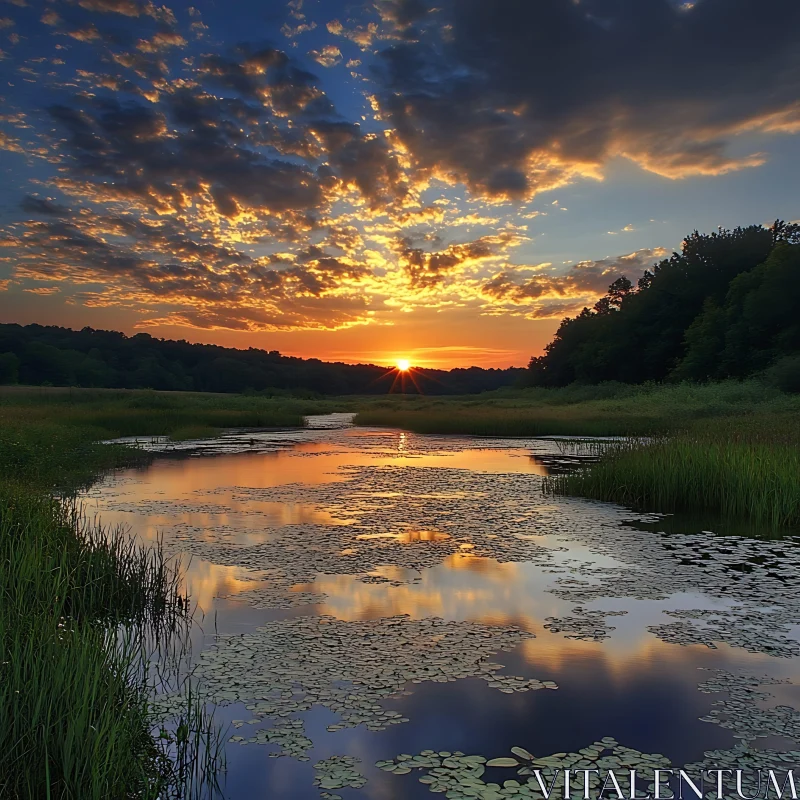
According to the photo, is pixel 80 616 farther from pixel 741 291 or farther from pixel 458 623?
pixel 741 291

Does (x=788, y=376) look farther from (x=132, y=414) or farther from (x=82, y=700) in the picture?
(x=82, y=700)

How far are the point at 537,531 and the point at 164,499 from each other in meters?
7.97

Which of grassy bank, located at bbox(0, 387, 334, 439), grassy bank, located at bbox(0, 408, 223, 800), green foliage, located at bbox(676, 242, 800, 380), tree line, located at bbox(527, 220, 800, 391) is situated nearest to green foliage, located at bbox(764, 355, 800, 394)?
tree line, located at bbox(527, 220, 800, 391)

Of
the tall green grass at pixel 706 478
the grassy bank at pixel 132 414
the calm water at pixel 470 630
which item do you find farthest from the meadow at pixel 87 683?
the grassy bank at pixel 132 414

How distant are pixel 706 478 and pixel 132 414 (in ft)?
94.0

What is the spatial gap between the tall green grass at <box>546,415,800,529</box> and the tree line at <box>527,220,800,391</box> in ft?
74.7

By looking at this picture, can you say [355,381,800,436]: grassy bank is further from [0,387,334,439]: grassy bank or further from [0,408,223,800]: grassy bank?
[0,408,223,800]: grassy bank

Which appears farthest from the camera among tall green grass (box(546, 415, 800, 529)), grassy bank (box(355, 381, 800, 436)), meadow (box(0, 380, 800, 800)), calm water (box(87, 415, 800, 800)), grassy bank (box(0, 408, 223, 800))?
grassy bank (box(355, 381, 800, 436))

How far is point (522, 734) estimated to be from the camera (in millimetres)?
4344

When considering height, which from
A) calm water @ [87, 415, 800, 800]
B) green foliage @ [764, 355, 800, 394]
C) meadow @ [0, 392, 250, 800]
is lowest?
calm water @ [87, 415, 800, 800]

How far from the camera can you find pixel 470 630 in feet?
20.7

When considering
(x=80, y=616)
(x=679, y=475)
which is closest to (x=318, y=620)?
(x=80, y=616)

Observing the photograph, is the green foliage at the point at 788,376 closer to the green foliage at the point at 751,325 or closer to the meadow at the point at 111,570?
the meadow at the point at 111,570

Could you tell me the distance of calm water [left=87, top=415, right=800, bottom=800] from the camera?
14.2 ft
